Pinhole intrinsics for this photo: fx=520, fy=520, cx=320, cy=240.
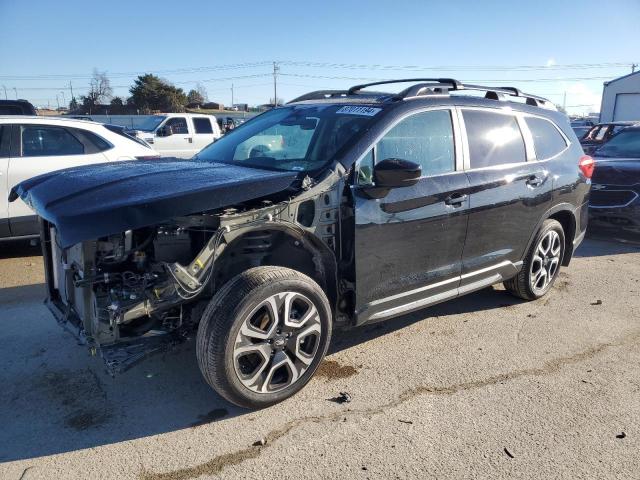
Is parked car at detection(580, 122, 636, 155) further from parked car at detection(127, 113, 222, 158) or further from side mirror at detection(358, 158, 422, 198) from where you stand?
side mirror at detection(358, 158, 422, 198)

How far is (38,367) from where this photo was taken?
12.0 ft

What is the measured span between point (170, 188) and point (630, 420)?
306 cm

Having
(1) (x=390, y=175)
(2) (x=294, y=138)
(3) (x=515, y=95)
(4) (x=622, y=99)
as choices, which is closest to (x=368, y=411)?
(1) (x=390, y=175)

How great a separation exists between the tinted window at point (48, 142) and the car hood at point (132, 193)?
315cm

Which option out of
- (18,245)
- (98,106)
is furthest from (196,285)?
(98,106)

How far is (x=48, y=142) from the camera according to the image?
647cm

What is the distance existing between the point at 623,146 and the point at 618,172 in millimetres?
1912

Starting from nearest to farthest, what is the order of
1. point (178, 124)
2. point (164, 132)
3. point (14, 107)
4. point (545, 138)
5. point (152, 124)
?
1. point (545, 138)
2. point (14, 107)
3. point (164, 132)
4. point (178, 124)
5. point (152, 124)

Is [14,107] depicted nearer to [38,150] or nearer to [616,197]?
[38,150]

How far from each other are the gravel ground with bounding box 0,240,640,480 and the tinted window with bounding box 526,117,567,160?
161cm

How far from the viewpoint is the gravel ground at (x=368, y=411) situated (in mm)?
2719

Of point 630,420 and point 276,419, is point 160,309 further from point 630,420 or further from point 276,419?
point 630,420

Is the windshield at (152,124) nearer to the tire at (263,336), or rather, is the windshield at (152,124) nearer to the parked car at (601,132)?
the parked car at (601,132)

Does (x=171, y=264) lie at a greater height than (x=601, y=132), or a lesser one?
lesser
